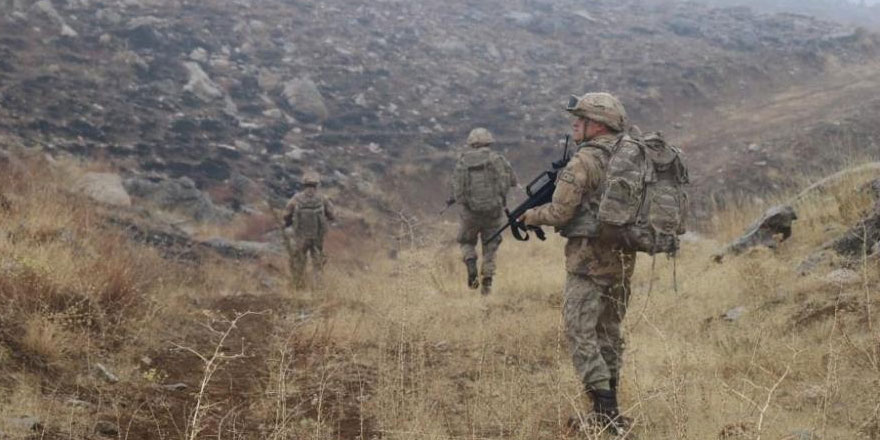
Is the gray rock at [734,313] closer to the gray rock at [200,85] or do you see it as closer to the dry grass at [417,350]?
the dry grass at [417,350]

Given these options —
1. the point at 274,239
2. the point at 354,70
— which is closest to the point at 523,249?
the point at 274,239

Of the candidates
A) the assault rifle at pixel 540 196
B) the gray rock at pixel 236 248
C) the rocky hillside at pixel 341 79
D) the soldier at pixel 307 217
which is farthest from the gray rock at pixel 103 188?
Result: the assault rifle at pixel 540 196

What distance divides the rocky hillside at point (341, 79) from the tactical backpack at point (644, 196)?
368 inches

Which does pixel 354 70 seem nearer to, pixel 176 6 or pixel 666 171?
pixel 176 6

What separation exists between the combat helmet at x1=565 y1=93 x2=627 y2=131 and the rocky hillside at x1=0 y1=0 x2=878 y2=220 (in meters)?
9.06

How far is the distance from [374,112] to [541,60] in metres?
7.30

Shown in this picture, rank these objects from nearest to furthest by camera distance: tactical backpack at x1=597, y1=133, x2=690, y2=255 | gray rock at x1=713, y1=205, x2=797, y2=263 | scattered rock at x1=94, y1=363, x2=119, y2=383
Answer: tactical backpack at x1=597, y1=133, x2=690, y2=255 < scattered rock at x1=94, y1=363, x2=119, y2=383 < gray rock at x1=713, y1=205, x2=797, y2=263

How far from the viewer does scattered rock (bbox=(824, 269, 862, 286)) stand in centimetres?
507

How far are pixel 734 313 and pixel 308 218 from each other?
15.9 ft

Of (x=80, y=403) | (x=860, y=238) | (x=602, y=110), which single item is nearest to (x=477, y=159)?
(x=860, y=238)

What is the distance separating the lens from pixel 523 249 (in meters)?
10.6

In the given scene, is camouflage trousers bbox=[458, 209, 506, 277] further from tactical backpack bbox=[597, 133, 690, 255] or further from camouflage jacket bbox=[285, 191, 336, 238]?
tactical backpack bbox=[597, 133, 690, 255]

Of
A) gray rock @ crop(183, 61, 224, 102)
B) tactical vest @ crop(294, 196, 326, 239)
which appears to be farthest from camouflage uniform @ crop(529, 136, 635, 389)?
gray rock @ crop(183, 61, 224, 102)

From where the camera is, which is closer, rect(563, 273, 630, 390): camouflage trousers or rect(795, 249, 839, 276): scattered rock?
rect(563, 273, 630, 390): camouflage trousers
